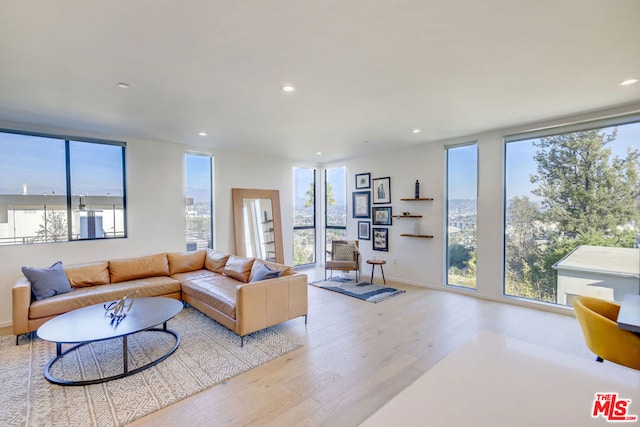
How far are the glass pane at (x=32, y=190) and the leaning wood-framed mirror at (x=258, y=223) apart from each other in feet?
8.89

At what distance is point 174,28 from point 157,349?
305 cm

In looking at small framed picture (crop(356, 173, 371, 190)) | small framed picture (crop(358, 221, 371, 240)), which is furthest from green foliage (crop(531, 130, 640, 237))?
small framed picture (crop(358, 221, 371, 240))

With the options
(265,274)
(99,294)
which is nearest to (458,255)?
(265,274)

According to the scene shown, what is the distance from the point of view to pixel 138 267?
Answer: 4.66 metres

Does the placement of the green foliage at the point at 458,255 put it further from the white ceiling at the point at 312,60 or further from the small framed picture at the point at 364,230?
the white ceiling at the point at 312,60

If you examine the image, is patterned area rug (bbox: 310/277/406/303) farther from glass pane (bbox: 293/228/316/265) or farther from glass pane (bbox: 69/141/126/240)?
glass pane (bbox: 69/141/126/240)

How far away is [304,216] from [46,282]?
4.96m

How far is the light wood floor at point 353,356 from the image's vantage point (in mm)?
2227

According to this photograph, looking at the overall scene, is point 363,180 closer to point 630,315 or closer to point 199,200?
point 199,200

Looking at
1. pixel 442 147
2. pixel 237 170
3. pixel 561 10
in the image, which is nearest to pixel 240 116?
pixel 237 170

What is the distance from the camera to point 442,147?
5434 mm

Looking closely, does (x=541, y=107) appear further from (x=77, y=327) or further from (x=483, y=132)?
(x=77, y=327)

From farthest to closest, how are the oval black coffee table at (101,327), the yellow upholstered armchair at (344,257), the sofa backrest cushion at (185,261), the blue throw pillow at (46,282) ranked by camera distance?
the yellow upholstered armchair at (344,257) < the sofa backrest cushion at (185,261) < the blue throw pillow at (46,282) < the oval black coffee table at (101,327)

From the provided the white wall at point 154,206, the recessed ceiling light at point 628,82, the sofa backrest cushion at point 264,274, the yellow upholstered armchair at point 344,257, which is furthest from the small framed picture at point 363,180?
the recessed ceiling light at point 628,82
